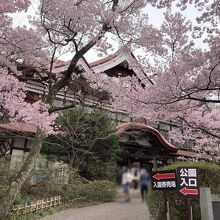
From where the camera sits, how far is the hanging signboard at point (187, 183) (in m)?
6.27

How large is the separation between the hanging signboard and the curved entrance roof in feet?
38.4

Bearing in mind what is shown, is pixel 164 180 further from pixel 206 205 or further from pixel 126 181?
pixel 126 181

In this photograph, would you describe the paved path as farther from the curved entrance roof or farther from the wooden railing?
the curved entrance roof

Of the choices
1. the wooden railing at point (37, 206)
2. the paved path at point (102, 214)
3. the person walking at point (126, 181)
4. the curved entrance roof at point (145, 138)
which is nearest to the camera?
the person walking at point (126, 181)

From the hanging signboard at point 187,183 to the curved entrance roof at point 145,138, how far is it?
11.7 meters

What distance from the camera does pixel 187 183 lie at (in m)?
6.31

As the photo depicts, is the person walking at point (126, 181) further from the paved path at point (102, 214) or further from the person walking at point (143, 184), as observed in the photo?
the paved path at point (102, 214)

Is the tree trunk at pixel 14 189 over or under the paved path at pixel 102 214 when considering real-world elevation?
over

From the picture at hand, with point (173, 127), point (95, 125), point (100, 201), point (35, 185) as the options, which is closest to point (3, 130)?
point (35, 185)

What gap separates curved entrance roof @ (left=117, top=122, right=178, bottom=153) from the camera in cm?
1886

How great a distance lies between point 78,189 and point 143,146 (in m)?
8.38

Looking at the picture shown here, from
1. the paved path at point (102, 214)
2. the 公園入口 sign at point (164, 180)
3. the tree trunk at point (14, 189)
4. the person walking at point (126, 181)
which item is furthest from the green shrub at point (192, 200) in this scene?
the person walking at point (126, 181)

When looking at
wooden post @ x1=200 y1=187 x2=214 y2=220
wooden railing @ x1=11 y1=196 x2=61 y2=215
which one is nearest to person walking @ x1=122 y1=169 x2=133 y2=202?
wooden post @ x1=200 y1=187 x2=214 y2=220

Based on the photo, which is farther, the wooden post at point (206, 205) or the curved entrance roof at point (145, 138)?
the curved entrance roof at point (145, 138)
